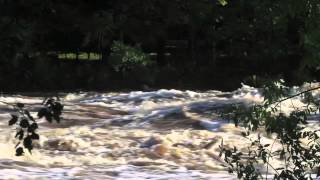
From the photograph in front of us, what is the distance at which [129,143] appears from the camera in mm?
8273

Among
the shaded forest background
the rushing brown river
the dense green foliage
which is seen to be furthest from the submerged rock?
the shaded forest background

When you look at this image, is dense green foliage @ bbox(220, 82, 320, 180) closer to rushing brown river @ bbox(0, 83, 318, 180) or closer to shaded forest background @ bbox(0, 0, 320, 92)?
rushing brown river @ bbox(0, 83, 318, 180)

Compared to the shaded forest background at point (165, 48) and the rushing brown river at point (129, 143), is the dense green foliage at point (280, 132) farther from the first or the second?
the shaded forest background at point (165, 48)

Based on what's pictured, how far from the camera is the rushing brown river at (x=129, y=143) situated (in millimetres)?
6582

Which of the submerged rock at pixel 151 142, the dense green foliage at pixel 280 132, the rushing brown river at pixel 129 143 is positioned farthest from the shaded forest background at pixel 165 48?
the dense green foliage at pixel 280 132

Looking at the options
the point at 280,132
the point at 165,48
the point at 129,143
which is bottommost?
the point at 129,143

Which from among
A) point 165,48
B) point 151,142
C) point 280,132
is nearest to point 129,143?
point 151,142

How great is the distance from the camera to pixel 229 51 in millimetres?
19391

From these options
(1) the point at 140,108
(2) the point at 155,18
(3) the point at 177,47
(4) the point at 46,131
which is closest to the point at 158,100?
(1) the point at 140,108

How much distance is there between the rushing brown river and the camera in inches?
259

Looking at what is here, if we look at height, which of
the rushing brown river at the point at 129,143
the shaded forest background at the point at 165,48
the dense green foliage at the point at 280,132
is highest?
the shaded forest background at the point at 165,48

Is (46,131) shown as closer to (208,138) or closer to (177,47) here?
(208,138)

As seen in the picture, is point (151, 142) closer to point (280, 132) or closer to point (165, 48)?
point (280, 132)

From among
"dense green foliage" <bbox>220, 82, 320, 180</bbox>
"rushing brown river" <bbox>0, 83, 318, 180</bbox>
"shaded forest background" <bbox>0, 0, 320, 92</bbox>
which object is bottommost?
"rushing brown river" <bbox>0, 83, 318, 180</bbox>
